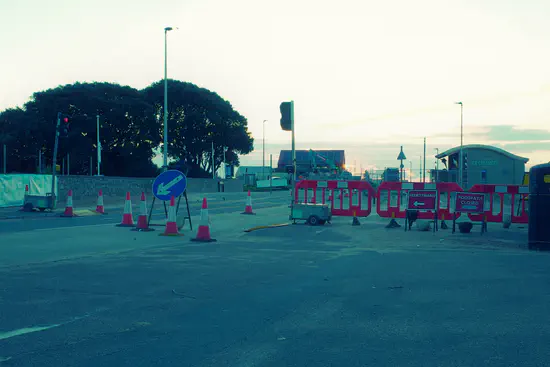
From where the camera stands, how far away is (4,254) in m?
11.1

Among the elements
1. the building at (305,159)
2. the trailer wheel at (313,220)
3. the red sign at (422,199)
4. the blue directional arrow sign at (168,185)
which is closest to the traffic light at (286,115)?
the trailer wheel at (313,220)

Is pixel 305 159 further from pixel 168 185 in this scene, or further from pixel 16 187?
pixel 168 185

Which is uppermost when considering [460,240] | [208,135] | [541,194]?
[208,135]

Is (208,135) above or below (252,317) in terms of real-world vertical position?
above

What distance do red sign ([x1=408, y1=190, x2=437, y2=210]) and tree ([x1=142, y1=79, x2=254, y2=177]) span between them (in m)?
46.8

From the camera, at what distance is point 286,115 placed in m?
18.4

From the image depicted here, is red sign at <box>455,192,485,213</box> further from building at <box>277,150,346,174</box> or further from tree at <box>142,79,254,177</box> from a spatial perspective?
building at <box>277,150,346,174</box>

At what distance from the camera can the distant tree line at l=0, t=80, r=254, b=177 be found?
59531mm

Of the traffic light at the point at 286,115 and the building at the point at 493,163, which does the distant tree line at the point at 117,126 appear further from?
the traffic light at the point at 286,115

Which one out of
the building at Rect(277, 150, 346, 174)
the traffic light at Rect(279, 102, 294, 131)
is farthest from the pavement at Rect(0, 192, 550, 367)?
the building at Rect(277, 150, 346, 174)

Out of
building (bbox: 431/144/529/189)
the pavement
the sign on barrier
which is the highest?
building (bbox: 431/144/529/189)

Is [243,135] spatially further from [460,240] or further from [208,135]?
[460,240]

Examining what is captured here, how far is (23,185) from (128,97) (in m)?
34.5

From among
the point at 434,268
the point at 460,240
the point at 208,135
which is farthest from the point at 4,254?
the point at 208,135
